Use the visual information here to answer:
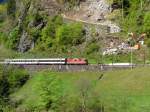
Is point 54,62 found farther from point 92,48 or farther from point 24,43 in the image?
point 24,43

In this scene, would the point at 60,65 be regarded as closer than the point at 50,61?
Yes

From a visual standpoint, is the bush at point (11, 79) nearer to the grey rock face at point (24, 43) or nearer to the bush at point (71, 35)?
the bush at point (71, 35)

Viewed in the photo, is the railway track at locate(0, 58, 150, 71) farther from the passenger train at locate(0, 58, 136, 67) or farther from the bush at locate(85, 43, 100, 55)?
the bush at locate(85, 43, 100, 55)

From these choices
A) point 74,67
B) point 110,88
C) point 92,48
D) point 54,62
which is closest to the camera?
point 110,88

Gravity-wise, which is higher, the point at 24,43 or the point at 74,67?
the point at 24,43

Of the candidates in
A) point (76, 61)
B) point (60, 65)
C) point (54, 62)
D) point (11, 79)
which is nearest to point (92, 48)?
point (76, 61)

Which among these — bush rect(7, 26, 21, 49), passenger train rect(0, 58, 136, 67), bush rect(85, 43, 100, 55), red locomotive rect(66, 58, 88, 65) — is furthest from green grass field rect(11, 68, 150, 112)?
bush rect(7, 26, 21, 49)

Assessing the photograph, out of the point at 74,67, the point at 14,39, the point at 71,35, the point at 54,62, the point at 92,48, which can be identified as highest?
the point at 71,35

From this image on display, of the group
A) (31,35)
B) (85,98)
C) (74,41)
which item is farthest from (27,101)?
(31,35)

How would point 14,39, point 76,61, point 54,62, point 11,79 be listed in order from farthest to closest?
1. point 14,39
2. point 54,62
3. point 76,61
4. point 11,79
